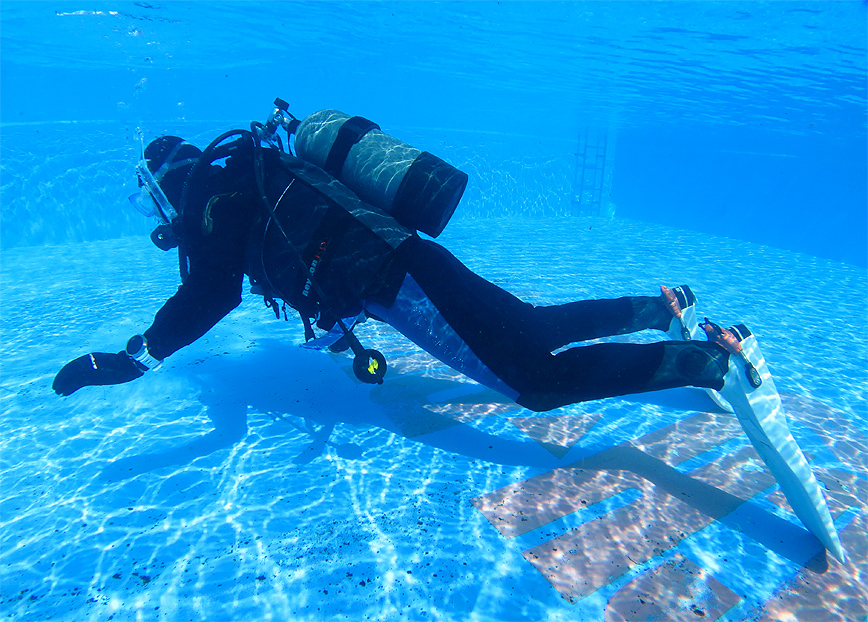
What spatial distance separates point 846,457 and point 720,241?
61.0 ft

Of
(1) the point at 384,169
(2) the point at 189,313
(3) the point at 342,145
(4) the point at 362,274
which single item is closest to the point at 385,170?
(1) the point at 384,169

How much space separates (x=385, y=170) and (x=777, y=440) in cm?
348

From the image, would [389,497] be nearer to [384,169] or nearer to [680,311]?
[384,169]

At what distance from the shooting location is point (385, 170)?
9.94ft

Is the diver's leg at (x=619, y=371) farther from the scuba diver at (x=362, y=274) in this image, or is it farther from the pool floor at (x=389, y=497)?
the pool floor at (x=389, y=497)

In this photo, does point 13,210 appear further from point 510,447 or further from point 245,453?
point 510,447

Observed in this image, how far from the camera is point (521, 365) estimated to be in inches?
120

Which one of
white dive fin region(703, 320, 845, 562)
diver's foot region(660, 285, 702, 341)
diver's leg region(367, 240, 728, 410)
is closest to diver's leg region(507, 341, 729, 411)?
diver's leg region(367, 240, 728, 410)

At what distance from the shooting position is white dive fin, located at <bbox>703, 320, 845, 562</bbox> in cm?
300

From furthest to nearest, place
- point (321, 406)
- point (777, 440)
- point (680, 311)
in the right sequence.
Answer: point (321, 406) < point (680, 311) < point (777, 440)

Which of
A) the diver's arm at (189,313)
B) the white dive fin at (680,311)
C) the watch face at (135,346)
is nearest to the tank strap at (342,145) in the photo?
the diver's arm at (189,313)

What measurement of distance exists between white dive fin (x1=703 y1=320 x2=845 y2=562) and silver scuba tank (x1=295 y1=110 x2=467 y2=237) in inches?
95.4

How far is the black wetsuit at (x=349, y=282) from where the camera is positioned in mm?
3010

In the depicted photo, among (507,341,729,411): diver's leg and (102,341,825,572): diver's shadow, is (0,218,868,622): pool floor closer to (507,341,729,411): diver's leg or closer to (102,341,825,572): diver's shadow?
(102,341,825,572): diver's shadow
